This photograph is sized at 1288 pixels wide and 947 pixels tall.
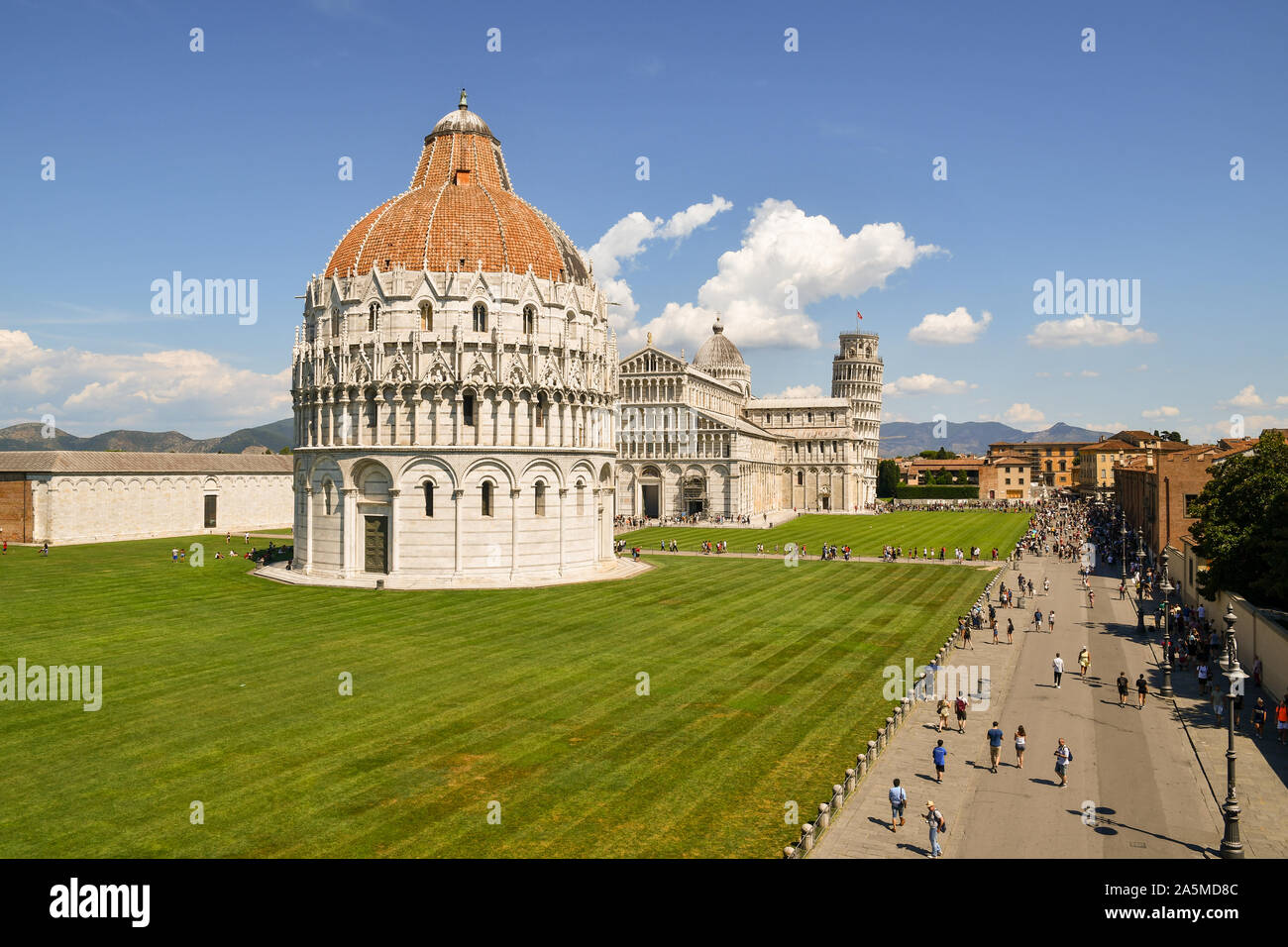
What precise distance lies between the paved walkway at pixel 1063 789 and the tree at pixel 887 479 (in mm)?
132137

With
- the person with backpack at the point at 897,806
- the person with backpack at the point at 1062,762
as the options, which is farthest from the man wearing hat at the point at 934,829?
the person with backpack at the point at 1062,762

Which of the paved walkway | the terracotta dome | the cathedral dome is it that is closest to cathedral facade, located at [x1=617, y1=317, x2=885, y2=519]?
the cathedral dome

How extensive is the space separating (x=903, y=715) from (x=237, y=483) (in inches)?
3247

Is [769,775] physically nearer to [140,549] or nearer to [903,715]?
[903,715]

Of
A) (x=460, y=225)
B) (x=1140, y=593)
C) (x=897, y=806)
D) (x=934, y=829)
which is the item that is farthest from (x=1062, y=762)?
(x=460, y=225)

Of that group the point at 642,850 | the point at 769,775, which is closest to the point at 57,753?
the point at 642,850

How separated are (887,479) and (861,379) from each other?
19.6m

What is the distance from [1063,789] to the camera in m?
19.8

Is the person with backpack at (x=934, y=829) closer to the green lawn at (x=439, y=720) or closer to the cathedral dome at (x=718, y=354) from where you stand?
the green lawn at (x=439, y=720)

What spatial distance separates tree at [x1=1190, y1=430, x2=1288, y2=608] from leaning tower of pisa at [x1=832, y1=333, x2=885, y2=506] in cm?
12228

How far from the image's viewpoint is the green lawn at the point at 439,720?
55.8ft

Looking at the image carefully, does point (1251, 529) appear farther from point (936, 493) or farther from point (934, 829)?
point (936, 493)

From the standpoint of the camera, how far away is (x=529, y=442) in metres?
51.1
